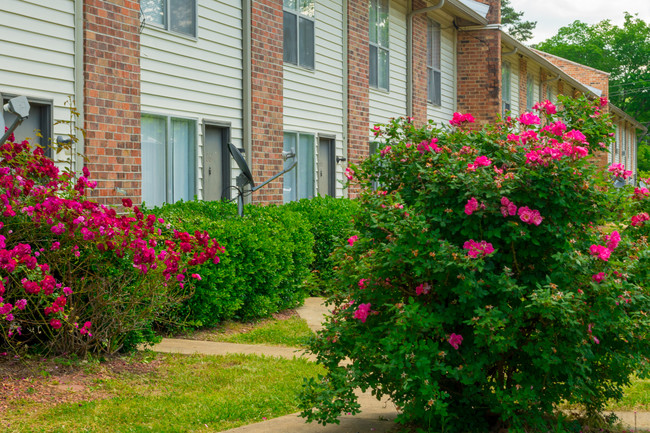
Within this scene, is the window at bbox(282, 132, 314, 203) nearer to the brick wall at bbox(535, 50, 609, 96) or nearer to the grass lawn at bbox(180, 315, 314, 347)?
the grass lawn at bbox(180, 315, 314, 347)

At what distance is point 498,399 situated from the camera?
4664 mm

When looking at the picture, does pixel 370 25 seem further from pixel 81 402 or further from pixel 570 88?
pixel 570 88

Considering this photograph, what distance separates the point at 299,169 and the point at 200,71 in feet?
12.7

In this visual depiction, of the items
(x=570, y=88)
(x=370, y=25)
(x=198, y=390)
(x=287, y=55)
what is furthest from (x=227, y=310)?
(x=570, y=88)

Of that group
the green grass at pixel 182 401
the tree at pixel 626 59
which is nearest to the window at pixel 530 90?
the green grass at pixel 182 401

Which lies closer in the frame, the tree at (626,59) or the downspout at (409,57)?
the downspout at (409,57)

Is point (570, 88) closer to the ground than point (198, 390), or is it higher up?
higher up

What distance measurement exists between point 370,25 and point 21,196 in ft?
41.4

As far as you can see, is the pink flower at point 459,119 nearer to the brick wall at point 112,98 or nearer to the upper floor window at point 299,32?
the brick wall at point 112,98

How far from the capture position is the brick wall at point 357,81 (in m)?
16.9

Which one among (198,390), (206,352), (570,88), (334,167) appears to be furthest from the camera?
(570,88)

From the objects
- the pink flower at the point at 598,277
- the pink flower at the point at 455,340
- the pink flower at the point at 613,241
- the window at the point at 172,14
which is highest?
the window at the point at 172,14

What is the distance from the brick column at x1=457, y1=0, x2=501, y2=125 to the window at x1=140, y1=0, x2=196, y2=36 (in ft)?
43.5

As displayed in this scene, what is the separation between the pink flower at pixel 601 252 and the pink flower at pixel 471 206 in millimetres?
754
